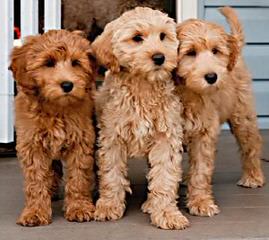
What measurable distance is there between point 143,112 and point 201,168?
639 millimetres

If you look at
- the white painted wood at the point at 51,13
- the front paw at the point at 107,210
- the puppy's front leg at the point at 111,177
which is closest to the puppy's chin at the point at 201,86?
the puppy's front leg at the point at 111,177

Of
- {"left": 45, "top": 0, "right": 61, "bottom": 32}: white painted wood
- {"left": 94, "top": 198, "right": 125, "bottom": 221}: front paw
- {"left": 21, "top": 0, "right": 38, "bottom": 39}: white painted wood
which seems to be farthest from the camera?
{"left": 45, "top": 0, "right": 61, "bottom": 32}: white painted wood

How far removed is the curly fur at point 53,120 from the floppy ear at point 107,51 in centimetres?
10

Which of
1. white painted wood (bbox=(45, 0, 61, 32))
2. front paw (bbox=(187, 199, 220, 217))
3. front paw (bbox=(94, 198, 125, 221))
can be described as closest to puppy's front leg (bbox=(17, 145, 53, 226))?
front paw (bbox=(94, 198, 125, 221))

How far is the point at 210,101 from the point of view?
A: 15.6 feet

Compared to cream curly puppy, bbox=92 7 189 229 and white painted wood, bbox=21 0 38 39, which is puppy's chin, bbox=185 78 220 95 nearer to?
cream curly puppy, bbox=92 7 189 229

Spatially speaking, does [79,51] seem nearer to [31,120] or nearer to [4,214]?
[31,120]

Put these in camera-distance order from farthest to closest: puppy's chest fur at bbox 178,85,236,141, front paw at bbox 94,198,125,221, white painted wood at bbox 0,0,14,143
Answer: white painted wood at bbox 0,0,14,143 → puppy's chest fur at bbox 178,85,236,141 → front paw at bbox 94,198,125,221

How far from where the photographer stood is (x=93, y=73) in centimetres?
442

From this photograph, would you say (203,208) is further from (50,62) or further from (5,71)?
(5,71)

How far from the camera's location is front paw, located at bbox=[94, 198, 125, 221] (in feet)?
14.8

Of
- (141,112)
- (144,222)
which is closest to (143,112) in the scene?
Result: (141,112)

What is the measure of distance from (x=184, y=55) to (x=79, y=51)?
66cm

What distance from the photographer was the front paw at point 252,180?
18.1 ft
